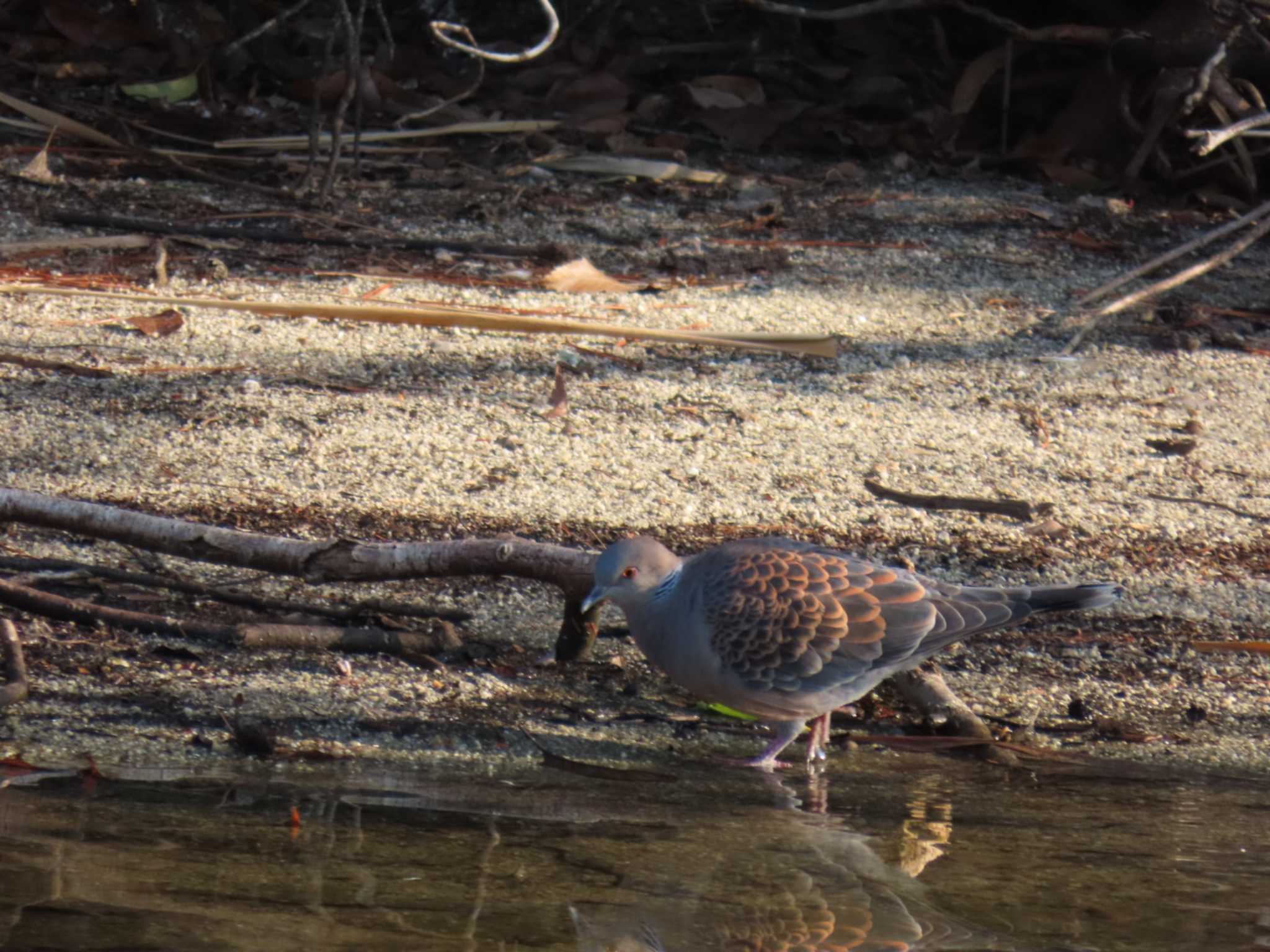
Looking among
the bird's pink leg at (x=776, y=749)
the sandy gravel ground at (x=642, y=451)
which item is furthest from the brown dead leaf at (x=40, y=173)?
the bird's pink leg at (x=776, y=749)

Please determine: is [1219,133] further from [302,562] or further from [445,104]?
[302,562]

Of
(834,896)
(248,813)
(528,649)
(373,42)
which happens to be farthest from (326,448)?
(373,42)

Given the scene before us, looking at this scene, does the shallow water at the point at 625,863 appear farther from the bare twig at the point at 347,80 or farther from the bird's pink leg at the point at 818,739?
the bare twig at the point at 347,80

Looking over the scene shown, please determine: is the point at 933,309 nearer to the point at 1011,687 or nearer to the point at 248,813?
the point at 1011,687

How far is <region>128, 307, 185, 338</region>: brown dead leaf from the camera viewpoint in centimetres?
541

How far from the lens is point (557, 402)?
5.15m

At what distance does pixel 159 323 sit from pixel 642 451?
1755mm

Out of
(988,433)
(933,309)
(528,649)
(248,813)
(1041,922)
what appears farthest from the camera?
(933,309)

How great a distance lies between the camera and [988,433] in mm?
5230

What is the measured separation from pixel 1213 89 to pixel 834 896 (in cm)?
543

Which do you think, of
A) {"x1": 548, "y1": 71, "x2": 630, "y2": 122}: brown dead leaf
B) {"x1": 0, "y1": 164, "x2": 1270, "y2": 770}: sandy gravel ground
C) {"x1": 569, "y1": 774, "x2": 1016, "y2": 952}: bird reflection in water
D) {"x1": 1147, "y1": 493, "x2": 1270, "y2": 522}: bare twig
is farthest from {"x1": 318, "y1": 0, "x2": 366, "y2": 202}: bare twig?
{"x1": 569, "y1": 774, "x2": 1016, "y2": 952}: bird reflection in water

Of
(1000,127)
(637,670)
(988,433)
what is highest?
(1000,127)

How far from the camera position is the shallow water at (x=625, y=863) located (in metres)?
2.57

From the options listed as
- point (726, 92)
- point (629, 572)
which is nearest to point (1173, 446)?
point (629, 572)
